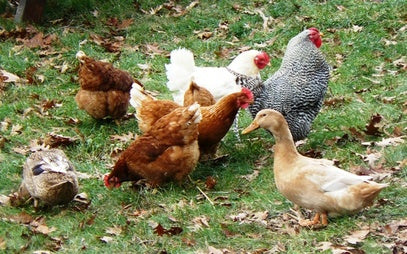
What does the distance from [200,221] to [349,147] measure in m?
2.00

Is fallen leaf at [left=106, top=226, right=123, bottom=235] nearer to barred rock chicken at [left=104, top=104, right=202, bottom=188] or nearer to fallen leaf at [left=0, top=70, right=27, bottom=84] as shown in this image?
barred rock chicken at [left=104, top=104, right=202, bottom=188]

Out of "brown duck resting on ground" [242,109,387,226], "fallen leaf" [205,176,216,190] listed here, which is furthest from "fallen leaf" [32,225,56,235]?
"brown duck resting on ground" [242,109,387,226]

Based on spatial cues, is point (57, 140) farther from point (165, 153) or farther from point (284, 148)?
point (284, 148)

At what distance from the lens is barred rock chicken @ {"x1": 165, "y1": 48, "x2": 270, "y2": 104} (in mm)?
8031

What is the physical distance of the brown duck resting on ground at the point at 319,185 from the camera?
5395mm

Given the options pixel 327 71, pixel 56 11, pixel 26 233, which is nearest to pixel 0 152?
pixel 26 233

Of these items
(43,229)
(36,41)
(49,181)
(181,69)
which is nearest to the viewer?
(43,229)

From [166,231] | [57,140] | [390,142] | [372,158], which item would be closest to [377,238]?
[372,158]

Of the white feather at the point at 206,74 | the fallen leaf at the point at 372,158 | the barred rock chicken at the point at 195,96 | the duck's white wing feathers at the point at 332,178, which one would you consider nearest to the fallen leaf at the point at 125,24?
the white feather at the point at 206,74

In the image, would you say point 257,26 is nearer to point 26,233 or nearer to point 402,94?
point 402,94

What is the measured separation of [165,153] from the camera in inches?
268

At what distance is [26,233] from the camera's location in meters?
5.98

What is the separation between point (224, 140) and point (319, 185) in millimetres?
2656

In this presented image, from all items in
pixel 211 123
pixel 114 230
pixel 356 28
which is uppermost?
pixel 356 28
